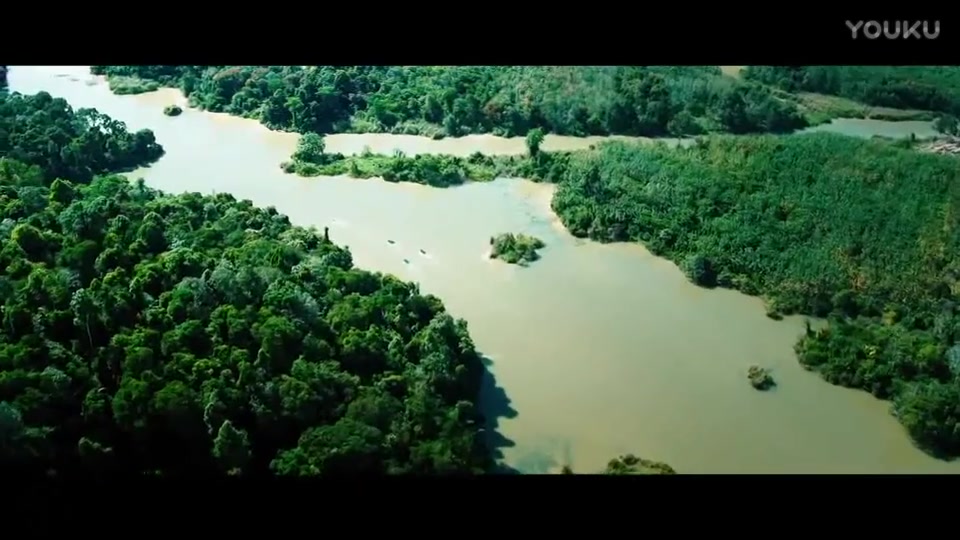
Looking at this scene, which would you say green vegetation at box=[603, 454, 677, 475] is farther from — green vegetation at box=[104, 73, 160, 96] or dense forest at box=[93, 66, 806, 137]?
green vegetation at box=[104, 73, 160, 96]

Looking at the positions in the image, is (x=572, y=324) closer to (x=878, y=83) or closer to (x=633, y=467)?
(x=633, y=467)

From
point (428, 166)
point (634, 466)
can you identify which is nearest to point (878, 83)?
point (428, 166)

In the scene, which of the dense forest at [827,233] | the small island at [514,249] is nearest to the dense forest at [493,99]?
the dense forest at [827,233]

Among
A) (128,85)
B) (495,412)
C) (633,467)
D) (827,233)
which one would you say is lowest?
(633,467)

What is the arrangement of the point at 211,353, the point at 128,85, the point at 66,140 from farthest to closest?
the point at 128,85, the point at 66,140, the point at 211,353

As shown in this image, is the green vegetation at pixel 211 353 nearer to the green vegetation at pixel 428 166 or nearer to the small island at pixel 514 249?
the small island at pixel 514 249

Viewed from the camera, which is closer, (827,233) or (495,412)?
(495,412)
